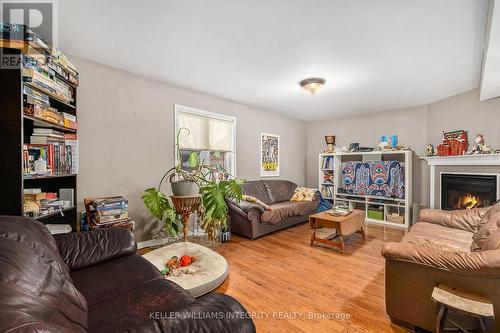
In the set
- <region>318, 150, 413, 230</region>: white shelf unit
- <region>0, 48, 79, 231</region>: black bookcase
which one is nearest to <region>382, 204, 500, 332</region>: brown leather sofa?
<region>318, 150, 413, 230</region>: white shelf unit

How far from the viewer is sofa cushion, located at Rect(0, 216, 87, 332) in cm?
69

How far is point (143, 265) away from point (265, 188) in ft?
10.5

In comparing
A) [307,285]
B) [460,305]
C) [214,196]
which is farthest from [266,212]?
[460,305]

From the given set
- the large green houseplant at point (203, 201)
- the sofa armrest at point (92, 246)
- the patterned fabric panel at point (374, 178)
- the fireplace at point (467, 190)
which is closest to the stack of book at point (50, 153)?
the sofa armrest at point (92, 246)

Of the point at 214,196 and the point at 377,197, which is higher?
the point at 214,196

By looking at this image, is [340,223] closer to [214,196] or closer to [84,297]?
[214,196]

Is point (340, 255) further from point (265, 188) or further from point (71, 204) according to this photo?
point (71, 204)

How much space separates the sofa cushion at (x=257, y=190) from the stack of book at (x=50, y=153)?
2.67m

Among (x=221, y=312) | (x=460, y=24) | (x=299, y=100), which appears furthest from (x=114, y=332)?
(x=299, y=100)

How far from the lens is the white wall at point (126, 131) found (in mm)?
2719

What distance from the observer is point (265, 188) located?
470 cm

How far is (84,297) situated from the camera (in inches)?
50.8

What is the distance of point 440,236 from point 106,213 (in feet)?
11.9

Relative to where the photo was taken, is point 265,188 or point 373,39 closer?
point 373,39
